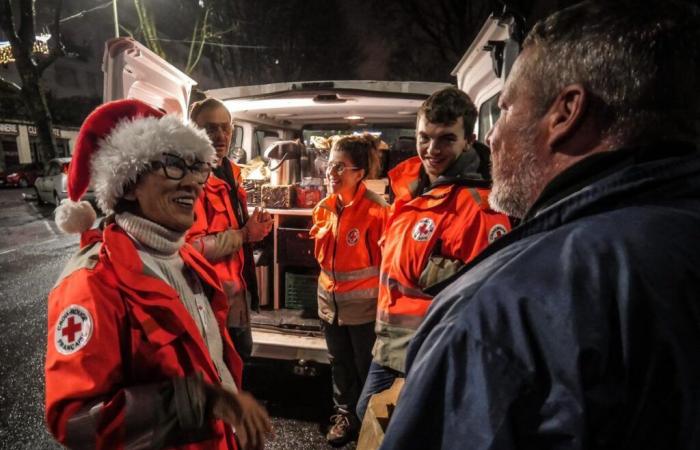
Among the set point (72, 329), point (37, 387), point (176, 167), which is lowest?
point (37, 387)

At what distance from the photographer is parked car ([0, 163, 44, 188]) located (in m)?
22.2

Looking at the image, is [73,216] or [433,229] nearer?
[73,216]

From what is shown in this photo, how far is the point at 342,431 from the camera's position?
3117 mm

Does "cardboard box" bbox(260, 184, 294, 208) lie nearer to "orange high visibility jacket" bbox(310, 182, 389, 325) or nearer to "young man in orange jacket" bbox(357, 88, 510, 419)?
"orange high visibility jacket" bbox(310, 182, 389, 325)

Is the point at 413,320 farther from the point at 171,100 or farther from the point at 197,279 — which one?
the point at 171,100

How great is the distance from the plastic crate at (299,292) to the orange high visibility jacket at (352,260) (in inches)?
37.3

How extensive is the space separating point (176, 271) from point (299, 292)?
2624 millimetres

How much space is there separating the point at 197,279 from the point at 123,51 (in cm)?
231

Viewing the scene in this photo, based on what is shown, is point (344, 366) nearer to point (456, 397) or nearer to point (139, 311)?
point (139, 311)

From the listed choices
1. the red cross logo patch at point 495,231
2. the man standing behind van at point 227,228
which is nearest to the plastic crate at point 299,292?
the man standing behind van at point 227,228

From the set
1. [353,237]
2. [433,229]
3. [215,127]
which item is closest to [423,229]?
[433,229]

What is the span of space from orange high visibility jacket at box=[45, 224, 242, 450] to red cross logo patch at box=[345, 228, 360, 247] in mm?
1731

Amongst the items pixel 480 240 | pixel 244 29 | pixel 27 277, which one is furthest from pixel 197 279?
pixel 244 29

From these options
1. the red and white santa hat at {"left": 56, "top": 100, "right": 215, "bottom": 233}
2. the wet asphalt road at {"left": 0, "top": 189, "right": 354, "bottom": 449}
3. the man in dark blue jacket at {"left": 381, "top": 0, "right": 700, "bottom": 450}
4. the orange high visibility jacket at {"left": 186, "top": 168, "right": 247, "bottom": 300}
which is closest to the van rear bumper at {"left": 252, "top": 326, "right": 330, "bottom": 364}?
the wet asphalt road at {"left": 0, "top": 189, "right": 354, "bottom": 449}
